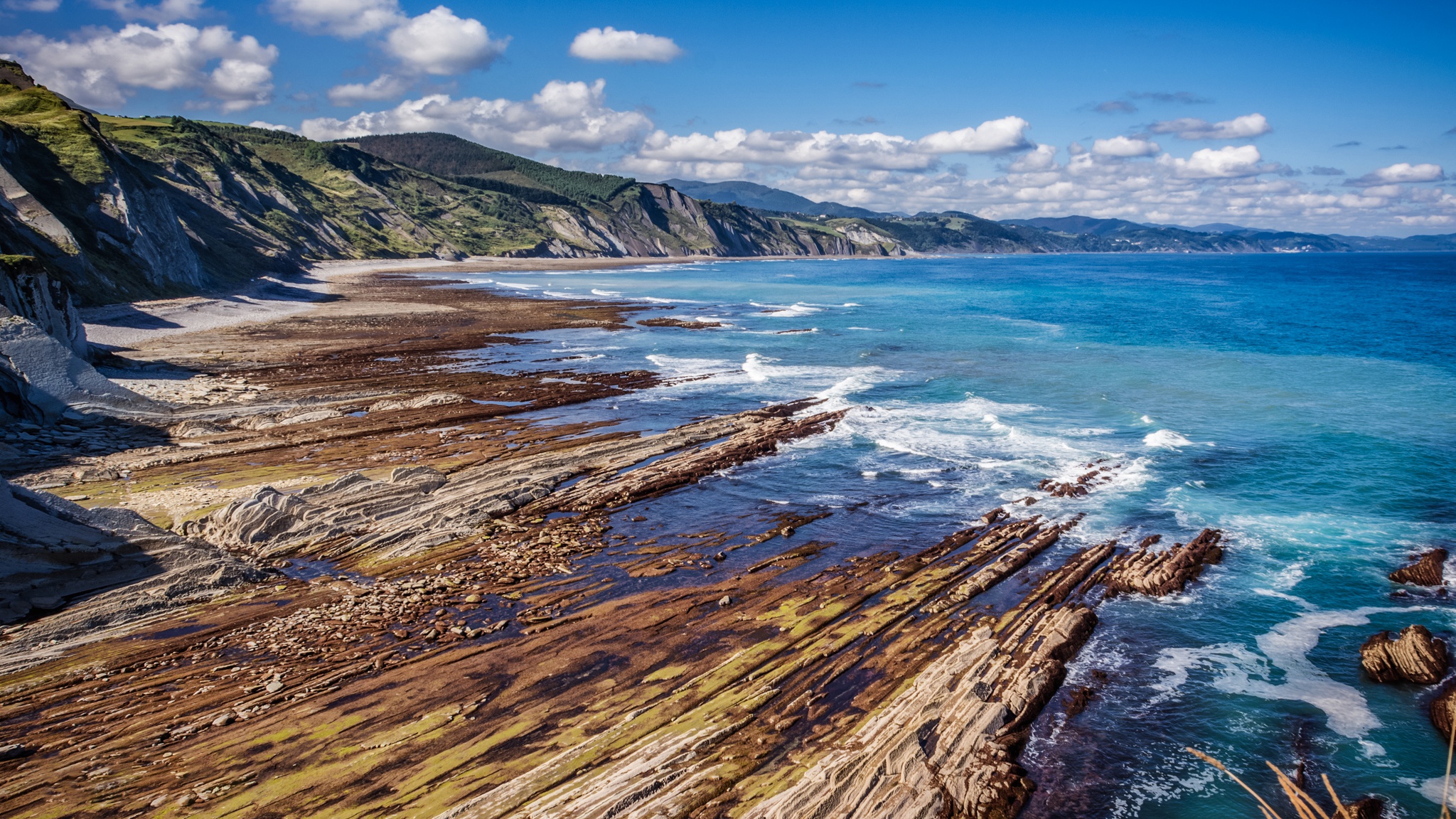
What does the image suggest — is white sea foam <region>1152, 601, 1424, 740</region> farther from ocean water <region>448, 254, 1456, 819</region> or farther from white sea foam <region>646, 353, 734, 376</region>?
white sea foam <region>646, 353, 734, 376</region>

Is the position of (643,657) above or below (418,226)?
below

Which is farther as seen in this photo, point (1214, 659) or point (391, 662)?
point (1214, 659)

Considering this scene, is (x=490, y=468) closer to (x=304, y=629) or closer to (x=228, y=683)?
(x=304, y=629)

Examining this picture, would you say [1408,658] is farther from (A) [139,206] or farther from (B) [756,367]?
(A) [139,206]

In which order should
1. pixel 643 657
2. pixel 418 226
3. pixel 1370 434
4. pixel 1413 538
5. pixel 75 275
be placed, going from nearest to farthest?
pixel 643 657
pixel 1413 538
pixel 1370 434
pixel 75 275
pixel 418 226

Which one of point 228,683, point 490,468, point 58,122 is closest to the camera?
point 228,683

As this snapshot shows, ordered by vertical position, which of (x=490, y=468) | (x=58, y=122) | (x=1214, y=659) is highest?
(x=58, y=122)

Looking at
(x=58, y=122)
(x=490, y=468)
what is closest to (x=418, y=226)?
(x=58, y=122)

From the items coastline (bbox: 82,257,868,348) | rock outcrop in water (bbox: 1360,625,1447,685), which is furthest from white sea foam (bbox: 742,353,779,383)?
coastline (bbox: 82,257,868,348)
